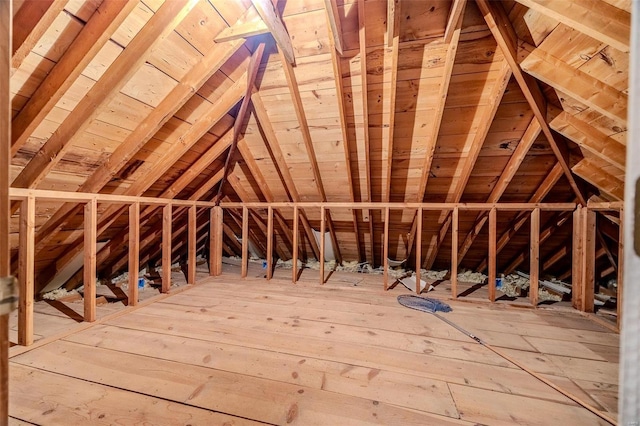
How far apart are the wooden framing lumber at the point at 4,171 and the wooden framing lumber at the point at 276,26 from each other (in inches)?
54.0

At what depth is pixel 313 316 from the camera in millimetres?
2520

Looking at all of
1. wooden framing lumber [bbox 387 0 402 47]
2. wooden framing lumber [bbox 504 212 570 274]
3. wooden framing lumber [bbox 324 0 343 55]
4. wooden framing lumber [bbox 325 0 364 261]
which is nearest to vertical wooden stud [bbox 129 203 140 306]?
wooden framing lumber [bbox 325 0 364 261]

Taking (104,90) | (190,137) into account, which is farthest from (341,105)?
(104,90)

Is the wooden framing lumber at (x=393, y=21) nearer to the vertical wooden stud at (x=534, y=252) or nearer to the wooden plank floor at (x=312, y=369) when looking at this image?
the wooden plank floor at (x=312, y=369)

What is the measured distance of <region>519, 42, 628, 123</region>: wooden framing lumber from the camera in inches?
64.0

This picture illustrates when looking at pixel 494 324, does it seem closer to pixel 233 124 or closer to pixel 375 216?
pixel 375 216

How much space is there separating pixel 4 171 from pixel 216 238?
3606 millimetres

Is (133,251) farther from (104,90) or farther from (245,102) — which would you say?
(245,102)

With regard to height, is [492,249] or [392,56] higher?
[392,56]

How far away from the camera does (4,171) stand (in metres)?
0.58

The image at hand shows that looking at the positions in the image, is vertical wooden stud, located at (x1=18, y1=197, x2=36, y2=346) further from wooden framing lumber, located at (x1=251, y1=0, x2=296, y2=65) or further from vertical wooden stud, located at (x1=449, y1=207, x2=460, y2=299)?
vertical wooden stud, located at (x1=449, y1=207, x2=460, y2=299)

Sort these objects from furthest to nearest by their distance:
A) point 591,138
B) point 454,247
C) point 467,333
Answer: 1. point 454,247
2. point 467,333
3. point 591,138

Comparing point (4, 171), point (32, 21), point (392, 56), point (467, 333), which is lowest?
point (467, 333)

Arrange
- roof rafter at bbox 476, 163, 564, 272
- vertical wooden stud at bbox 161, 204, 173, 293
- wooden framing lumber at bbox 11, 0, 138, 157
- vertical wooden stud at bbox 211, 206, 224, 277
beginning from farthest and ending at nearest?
vertical wooden stud at bbox 211, 206, 224, 277 → vertical wooden stud at bbox 161, 204, 173, 293 → roof rafter at bbox 476, 163, 564, 272 → wooden framing lumber at bbox 11, 0, 138, 157
